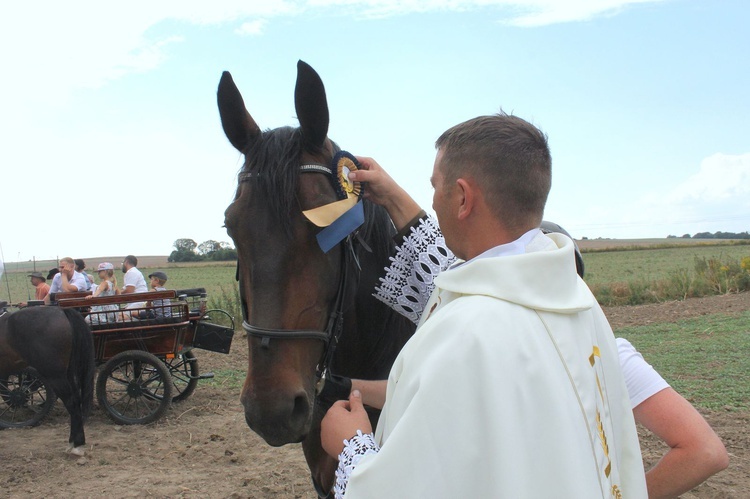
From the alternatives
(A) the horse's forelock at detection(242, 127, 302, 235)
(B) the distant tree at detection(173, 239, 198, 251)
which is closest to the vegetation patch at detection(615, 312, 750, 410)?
(A) the horse's forelock at detection(242, 127, 302, 235)

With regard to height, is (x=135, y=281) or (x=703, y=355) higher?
(x=135, y=281)

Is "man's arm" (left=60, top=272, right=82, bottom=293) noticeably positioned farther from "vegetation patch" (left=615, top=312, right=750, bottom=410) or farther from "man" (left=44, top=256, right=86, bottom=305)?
"vegetation patch" (left=615, top=312, right=750, bottom=410)

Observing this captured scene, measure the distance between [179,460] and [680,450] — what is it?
5569 millimetres

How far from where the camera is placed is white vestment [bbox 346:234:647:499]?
101cm

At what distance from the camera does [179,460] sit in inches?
237

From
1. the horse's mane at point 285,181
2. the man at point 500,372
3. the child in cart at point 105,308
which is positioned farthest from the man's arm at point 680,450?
the child in cart at point 105,308

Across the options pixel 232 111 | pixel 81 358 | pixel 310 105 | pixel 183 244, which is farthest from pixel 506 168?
pixel 183 244

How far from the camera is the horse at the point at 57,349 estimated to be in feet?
22.1

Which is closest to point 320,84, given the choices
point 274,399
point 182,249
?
point 274,399

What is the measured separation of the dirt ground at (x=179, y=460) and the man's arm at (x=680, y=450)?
11.1ft

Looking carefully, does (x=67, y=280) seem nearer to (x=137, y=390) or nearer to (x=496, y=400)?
(x=137, y=390)

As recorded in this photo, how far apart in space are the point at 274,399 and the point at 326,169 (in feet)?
2.54

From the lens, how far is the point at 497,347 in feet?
3.36

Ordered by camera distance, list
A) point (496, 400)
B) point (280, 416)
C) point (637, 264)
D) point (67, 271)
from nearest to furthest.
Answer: point (496, 400), point (280, 416), point (67, 271), point (637, 264)
